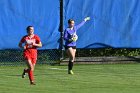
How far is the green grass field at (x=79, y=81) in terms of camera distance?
11.9 m

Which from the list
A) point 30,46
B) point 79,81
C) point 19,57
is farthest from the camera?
point 19,57

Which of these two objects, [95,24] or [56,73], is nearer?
[56,73]

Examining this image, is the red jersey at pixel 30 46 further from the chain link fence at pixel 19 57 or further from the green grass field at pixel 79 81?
the chain link fence at pixel 19 57

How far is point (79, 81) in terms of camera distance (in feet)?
45.8

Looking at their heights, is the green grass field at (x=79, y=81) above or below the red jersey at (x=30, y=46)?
below

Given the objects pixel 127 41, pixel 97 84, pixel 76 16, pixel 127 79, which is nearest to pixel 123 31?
pixel 127 41

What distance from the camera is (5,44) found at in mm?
19266

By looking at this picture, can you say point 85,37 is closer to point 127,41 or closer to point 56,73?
point 127,41

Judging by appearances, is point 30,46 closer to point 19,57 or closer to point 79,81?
point 79,81

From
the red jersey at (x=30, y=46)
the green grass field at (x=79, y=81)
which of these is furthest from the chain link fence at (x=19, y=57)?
the red jersey at (x=30, y=46)

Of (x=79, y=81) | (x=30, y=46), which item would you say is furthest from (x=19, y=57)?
(x=30, y=46)

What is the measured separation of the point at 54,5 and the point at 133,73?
4.89 meters

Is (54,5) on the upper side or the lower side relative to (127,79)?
upper

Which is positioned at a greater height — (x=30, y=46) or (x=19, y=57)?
(x=30, y=46)
